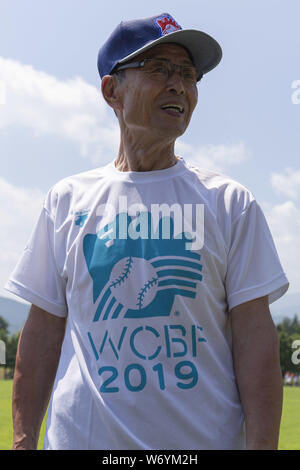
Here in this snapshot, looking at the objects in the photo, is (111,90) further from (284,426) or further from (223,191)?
(284,426)

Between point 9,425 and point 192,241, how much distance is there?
18921 mm

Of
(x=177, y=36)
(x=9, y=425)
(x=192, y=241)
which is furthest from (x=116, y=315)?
(x=9, y=425)

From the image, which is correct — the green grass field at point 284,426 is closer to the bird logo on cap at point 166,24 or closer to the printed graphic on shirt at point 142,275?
the printed graphic on shirt at point 142,275

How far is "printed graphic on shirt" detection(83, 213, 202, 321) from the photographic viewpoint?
2332 mm

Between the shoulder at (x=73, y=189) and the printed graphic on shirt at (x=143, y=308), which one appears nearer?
the printed graphic on shirt at (x=143, y=308)

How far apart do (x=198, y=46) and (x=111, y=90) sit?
0.45m

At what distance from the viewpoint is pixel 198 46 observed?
263 cm

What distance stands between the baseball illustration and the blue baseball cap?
917mm

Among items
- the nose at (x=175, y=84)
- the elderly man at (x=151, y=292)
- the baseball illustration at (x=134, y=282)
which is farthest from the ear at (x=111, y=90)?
the baseball illustration at (x=134, y=282)

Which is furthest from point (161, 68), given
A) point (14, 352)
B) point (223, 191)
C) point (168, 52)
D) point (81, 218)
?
point (14, 352)

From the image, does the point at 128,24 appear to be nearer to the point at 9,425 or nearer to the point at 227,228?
the point at 227,228

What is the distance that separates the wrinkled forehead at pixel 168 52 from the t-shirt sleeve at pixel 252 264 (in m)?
0.74

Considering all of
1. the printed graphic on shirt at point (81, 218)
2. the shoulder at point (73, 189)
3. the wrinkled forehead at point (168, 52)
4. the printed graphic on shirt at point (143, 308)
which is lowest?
the printed graphic on shirt at point (143, 308)

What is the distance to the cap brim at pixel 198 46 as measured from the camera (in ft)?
8.29
